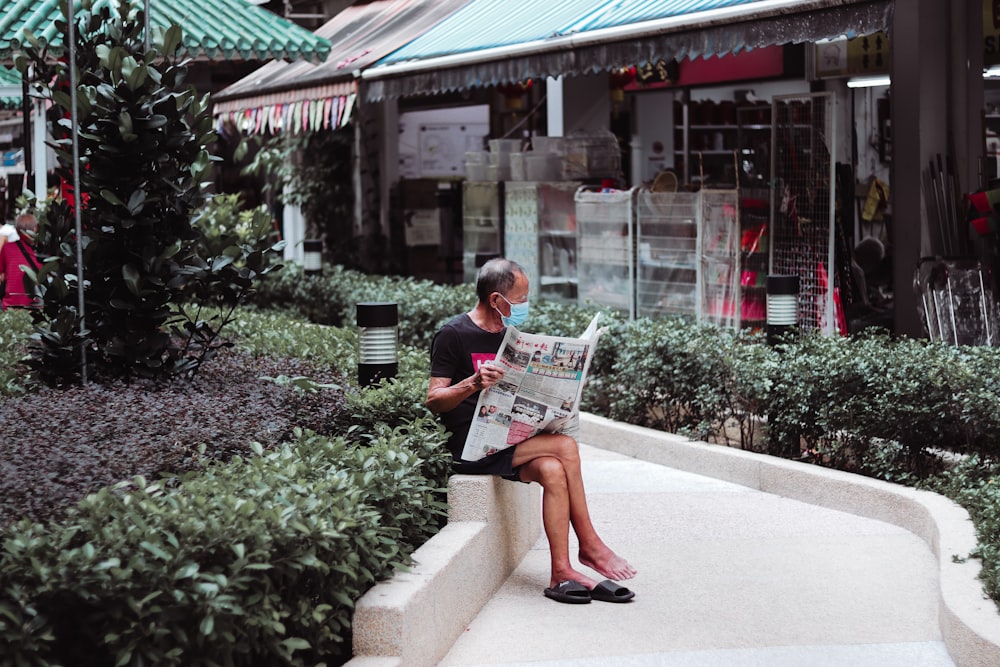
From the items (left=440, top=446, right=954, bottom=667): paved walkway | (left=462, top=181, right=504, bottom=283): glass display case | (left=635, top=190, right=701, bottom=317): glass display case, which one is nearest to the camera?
(left=440, top=446, right=954, bottom=667): paved walkway

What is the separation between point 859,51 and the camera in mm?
12305

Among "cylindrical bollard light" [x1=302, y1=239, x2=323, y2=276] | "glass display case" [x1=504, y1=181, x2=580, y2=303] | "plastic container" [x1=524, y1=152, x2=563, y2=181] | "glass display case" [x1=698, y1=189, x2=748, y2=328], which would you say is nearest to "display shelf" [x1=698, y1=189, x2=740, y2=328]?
"glass display case" [x1=698, y1=189, x2=748, y2=328]

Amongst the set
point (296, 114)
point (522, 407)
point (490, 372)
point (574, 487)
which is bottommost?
point (574, 487)

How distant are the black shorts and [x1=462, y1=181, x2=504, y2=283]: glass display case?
7.73 m

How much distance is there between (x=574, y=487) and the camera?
18.9ft

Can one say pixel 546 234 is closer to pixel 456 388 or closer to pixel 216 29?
pixel 216 29

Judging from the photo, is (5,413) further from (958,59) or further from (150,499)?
(958,59)

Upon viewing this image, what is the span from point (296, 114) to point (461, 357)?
412 inches

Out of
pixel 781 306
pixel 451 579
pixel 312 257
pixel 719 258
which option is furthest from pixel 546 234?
pixel 451 579

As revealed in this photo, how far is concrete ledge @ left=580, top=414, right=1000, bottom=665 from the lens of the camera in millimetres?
4738

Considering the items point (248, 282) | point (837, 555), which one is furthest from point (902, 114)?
point (248, 282)

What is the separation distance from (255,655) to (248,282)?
10.6ft

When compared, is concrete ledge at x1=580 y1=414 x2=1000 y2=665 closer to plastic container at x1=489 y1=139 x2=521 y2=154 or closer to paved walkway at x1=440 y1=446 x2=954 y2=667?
paved walkway at x1=440 y1=446 x2=954 y2=667

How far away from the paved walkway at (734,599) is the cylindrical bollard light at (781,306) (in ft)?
4.88
